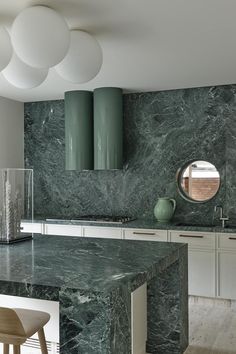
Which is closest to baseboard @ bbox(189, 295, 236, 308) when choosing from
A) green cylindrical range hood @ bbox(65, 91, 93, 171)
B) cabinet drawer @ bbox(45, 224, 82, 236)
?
cabinet drawer @ bbox(45, 224, 82, 236)

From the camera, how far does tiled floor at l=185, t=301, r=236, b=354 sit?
3.36 metres

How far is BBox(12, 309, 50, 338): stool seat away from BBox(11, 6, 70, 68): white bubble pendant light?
1.43 m

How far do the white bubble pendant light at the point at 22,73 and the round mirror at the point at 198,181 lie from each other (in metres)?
2.71

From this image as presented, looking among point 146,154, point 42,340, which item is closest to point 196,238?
point 146,154

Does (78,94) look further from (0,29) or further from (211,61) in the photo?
(0,29)

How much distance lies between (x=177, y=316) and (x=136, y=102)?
9.78 feet

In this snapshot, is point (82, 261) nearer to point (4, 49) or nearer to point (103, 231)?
point (4, 49)

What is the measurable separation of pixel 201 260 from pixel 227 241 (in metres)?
0.35

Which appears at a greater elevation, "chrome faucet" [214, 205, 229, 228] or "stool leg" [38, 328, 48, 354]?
"chrome faucet" [214, 205, 229, 228]

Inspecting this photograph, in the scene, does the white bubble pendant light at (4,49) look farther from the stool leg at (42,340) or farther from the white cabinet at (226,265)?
the white cabinet at (226,265)

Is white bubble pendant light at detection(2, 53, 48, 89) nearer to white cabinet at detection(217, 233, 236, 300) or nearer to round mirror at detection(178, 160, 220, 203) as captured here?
white cabinet at detection(217, 233, 236, 300)

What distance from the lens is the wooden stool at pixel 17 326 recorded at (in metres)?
2.05

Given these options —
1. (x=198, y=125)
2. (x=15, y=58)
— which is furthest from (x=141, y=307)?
(x=198, y=125)

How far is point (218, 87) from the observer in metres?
4.91
